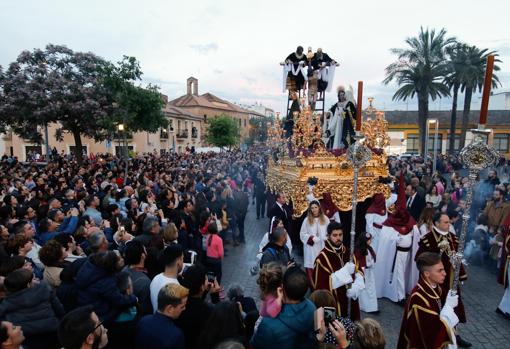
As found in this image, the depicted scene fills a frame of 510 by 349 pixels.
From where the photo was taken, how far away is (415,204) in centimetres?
991

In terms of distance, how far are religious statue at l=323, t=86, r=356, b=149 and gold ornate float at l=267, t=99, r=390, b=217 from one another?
22.2 inches

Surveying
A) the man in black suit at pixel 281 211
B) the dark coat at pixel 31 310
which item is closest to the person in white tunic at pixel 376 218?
the man in black suit at pixel 281 211

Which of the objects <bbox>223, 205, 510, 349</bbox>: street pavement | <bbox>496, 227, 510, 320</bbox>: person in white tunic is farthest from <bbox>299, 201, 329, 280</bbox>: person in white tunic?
<bbox>496, 227, 510, 320</bbox>: person in white tunic

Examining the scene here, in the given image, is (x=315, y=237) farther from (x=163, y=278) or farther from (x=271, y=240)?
(x=163, y=278)

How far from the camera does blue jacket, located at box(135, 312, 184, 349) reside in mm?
3084

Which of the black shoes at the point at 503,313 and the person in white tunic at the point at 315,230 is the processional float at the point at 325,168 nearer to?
the person in white tunic at the point at 315,230

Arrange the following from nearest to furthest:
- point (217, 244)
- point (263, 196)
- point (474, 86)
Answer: point (217, 244) → point (263, 196) → point (474, 86)

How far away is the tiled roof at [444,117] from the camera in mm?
43575

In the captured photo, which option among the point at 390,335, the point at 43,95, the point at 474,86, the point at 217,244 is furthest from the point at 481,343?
the point at 474,86

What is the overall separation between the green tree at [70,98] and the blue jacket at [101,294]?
52.3 ft

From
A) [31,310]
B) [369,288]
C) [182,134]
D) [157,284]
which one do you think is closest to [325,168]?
[369,288]

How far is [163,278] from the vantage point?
13.6 feet

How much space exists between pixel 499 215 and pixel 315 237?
4.89 metres

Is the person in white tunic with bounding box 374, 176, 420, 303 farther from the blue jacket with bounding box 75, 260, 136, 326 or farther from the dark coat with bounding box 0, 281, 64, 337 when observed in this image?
the dark coat with bounding box 0, 281, 64, 337
